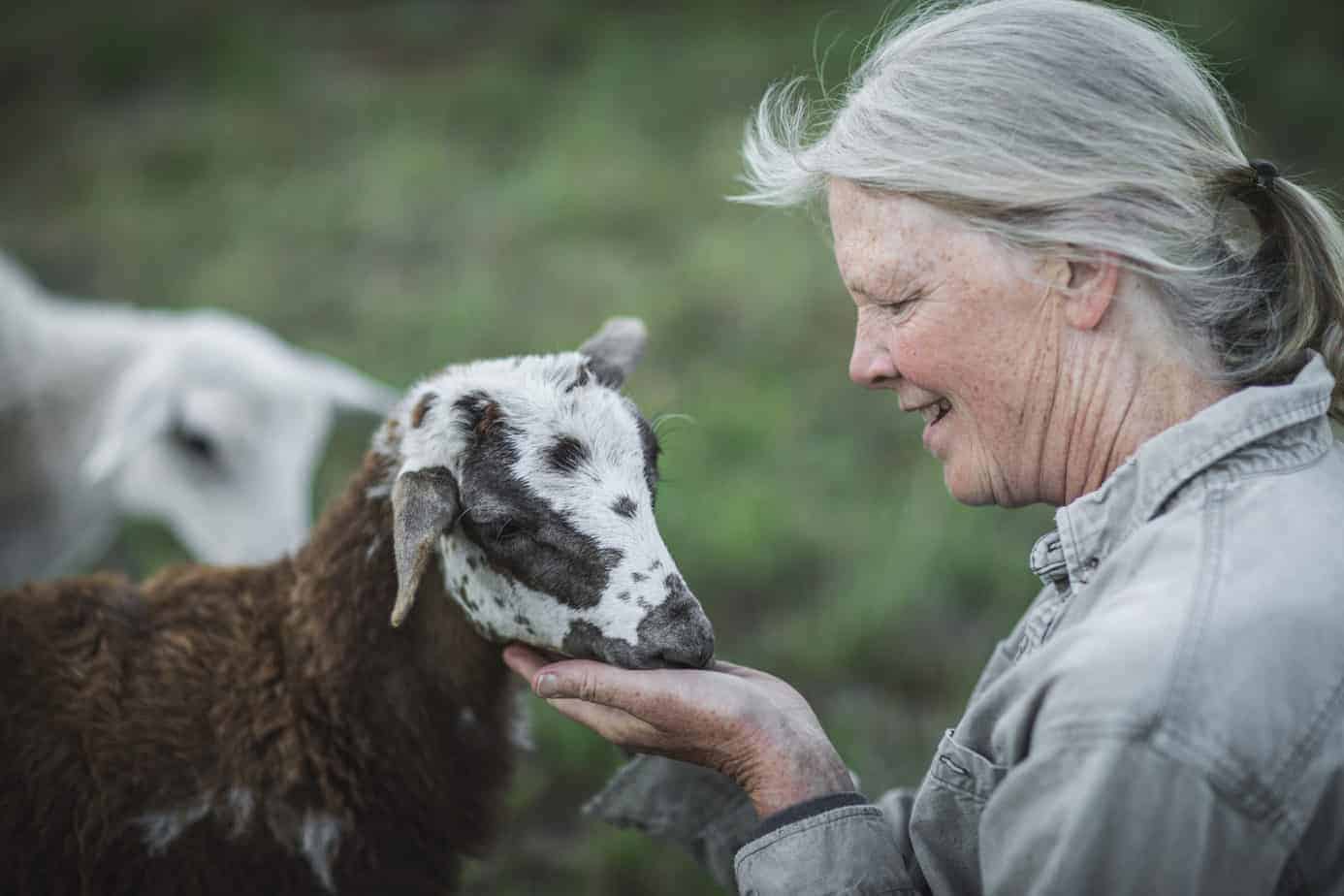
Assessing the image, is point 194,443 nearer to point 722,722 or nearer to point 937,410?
point 722,722

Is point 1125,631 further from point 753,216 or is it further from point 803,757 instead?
point 753,216

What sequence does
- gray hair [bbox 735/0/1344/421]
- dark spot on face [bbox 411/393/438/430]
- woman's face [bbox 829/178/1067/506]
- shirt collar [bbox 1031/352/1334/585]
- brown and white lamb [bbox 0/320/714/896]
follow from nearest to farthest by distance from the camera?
shirt collar [bbox 1031/352/1334/585] < gray hair [bbox 735/0/1344/421] < woman's face [bbox 829/178/1067/506] < brown and white lamb [bbox 0/320/714/896] < dark spot on face [bbox 411/393/438/430]

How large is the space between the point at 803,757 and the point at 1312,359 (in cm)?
108

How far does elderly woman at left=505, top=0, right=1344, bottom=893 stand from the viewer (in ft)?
4.94

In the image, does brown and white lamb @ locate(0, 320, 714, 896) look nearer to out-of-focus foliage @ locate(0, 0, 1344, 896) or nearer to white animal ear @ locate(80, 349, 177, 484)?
out-of-focus foliage @ locate(0, 0, 1344, 896)

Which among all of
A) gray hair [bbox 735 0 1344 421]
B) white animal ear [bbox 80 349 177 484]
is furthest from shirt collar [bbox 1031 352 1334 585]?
white animal ear [bbox 80 349 177 484]

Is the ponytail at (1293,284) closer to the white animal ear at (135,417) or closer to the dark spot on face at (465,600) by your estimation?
the dark spot on face at (465,600)

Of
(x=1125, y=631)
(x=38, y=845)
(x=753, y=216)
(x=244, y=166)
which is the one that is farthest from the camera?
(x=244, y=166)

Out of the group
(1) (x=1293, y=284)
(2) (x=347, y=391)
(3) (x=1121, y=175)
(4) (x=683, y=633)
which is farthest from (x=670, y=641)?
(2) (x=347, y=391)

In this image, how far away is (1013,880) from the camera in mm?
1598

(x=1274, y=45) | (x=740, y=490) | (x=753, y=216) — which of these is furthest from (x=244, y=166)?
(x=1274, y=45)

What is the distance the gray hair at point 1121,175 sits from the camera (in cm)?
189

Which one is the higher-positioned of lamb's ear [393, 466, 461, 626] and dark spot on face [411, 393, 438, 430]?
dark spot on face [411, 393, 438, 430]

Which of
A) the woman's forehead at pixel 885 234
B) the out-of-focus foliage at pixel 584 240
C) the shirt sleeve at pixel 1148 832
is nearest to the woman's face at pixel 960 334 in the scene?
the woman's forehead at pixel 885 234
